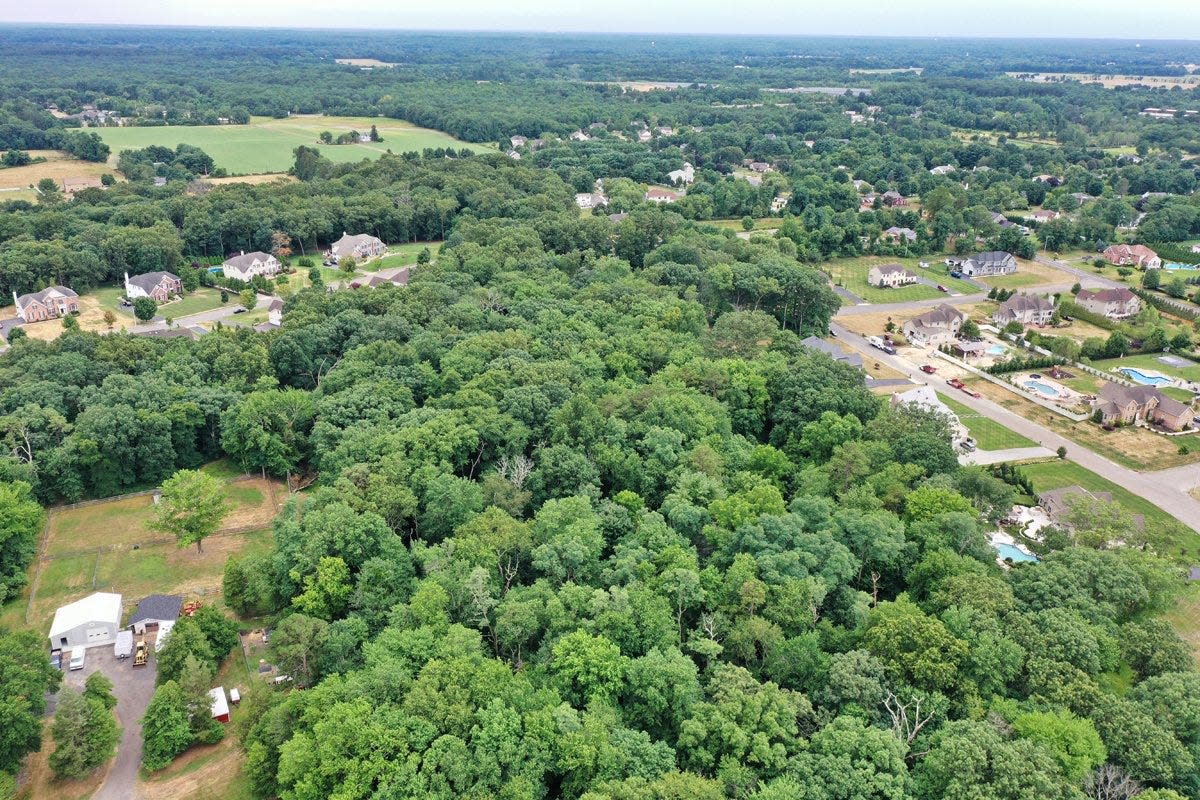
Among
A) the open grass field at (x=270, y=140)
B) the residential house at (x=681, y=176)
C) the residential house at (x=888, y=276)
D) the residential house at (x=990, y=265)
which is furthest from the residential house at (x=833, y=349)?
the open grass field at (x=270, y=140)

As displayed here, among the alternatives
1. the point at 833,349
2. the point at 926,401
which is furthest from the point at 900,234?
the point at 926,401

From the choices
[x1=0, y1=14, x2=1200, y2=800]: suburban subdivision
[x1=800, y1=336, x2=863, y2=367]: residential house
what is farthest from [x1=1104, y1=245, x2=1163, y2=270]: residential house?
[x1=800, y1=336, x2=863, y2=367]: residential house

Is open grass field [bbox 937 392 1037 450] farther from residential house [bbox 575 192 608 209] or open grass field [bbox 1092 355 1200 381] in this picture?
residential house [bbox 575 192 608 209]

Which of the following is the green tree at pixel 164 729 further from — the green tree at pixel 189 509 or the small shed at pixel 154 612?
the green tree at pixel 189 509

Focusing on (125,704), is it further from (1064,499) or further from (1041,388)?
Answer: (1041,388)

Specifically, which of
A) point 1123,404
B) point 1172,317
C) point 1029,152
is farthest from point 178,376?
point 1029,152
